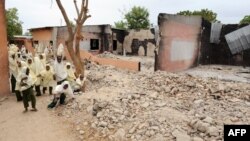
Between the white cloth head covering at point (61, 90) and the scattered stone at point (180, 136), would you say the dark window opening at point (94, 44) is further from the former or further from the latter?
the scattered stone at point (180, 136)

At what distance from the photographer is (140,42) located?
2642 centimetres

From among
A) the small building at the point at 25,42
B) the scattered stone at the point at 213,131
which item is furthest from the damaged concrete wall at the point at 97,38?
the scattered stone at the point at 213,131

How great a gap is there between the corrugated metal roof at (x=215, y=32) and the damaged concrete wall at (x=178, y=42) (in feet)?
7.71

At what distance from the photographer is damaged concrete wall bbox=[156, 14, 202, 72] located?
42.8 feet

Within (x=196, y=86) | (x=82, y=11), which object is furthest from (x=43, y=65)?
(x=196, y=86)

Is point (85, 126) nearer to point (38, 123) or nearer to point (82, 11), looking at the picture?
point (38, 123)

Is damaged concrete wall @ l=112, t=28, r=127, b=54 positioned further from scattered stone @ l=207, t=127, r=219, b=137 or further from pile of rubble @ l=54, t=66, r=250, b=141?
scattered stone @ l=207, t=127, r=219, b=137

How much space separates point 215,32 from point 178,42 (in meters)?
5.73

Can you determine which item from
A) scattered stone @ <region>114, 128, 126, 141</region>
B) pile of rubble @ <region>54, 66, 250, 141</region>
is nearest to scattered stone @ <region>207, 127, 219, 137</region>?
pile of rubble @ <region>54, 66, 250, 141</region>

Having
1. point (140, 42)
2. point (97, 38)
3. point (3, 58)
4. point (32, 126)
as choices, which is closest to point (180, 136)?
point (32, 126)

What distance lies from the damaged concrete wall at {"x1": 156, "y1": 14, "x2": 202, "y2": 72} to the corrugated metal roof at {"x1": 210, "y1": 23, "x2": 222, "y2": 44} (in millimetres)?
2349

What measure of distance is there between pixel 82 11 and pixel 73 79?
218 cm

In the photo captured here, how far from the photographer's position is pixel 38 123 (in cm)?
681

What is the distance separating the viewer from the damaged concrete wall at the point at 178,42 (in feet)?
42.8
